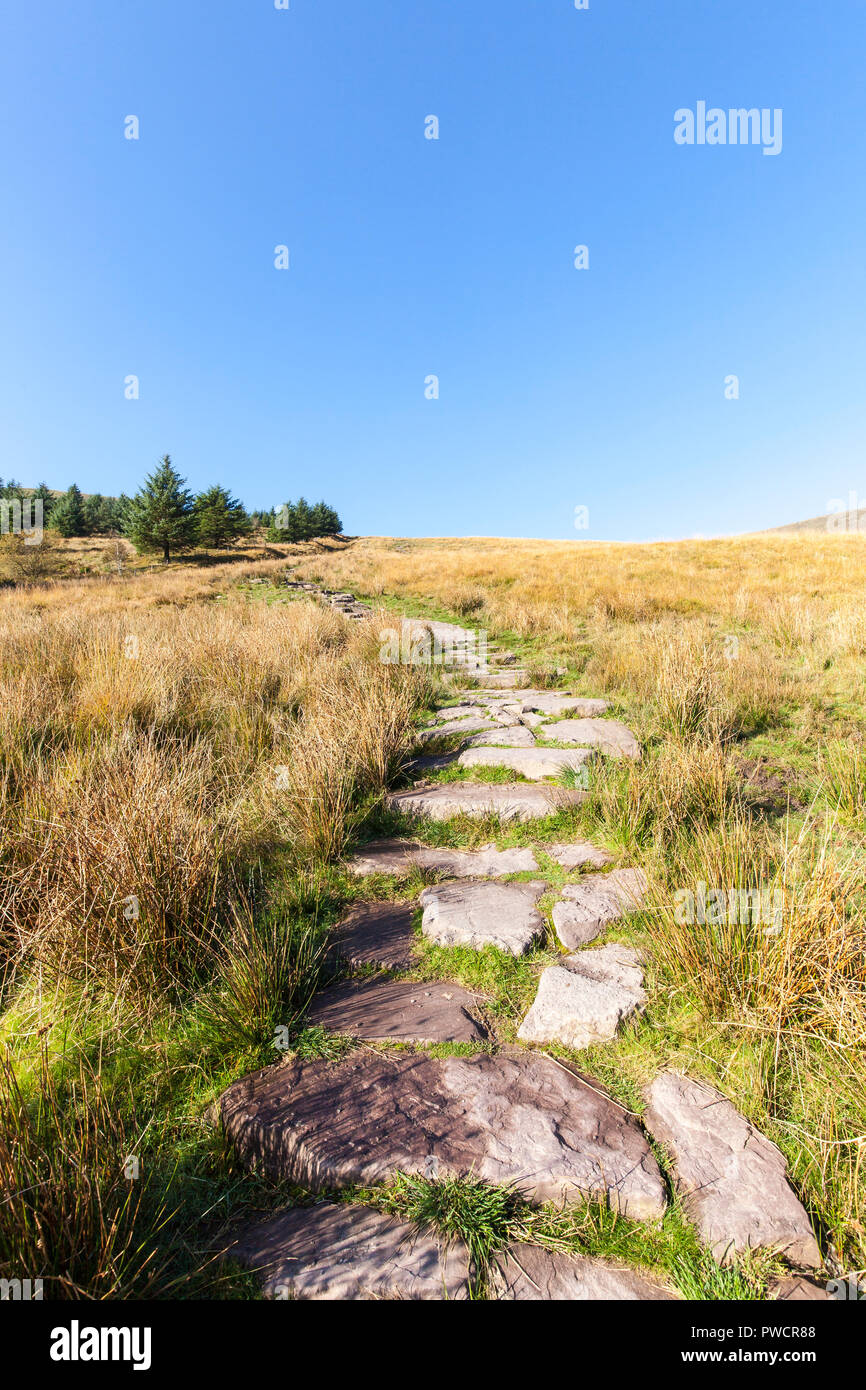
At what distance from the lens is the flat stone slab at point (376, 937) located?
2.18 meters

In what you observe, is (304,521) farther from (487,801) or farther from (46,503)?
(487,801)

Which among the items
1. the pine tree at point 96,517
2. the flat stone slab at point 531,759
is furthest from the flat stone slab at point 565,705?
the pine tree at point 96,517

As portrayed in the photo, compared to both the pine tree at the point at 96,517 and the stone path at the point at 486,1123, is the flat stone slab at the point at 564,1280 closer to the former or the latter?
the stone path at the point at 486,1123

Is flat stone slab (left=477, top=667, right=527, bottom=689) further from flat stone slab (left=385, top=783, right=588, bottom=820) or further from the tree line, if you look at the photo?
the tree line

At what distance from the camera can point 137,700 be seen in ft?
13.7

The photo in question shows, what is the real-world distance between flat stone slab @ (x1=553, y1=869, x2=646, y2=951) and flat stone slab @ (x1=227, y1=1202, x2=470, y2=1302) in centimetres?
111

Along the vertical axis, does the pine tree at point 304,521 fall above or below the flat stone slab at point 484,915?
above

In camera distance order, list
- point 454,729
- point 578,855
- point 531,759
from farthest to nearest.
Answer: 1. point 454,729
2. point 531,759
3. point 578,855

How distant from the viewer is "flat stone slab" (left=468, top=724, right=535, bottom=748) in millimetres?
4164

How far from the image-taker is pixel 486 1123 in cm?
147

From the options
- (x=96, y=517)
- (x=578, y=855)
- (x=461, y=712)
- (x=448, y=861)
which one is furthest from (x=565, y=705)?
(x=96, y=517)

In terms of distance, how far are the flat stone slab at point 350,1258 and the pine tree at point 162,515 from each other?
34201mm

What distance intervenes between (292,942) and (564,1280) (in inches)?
51.6
